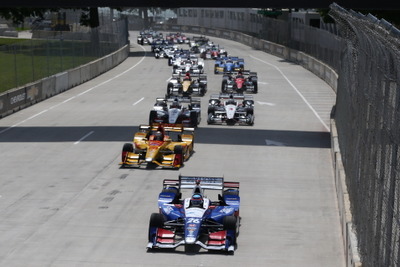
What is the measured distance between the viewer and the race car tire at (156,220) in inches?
642

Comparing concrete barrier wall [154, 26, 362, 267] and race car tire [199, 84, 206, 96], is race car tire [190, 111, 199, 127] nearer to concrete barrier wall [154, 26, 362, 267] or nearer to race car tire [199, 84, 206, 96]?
concrete barrier wall [154, 26, 362, 267]

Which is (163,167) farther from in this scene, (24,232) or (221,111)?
(221,111)

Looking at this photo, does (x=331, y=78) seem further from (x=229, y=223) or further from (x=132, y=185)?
(x=229, y=223)

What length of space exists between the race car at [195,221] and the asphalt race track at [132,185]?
0.24 meters

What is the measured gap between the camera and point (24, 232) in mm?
17812

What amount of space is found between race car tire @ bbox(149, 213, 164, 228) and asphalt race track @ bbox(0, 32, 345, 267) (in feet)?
1.74

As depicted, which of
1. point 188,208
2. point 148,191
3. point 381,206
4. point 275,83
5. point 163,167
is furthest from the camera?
point 275,83

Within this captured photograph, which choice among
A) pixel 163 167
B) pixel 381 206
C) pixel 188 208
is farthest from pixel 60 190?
pixel 381 206

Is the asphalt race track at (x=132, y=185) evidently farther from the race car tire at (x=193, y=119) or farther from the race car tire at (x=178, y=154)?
the race car tire at (x=193, y=119)

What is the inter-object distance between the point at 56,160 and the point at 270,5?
10292 mm

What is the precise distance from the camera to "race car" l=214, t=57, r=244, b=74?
55.3 m

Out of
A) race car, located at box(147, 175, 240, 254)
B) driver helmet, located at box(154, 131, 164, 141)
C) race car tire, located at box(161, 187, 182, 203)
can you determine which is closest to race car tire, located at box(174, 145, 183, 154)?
driver helmet, located at box(154, 131, 164, 141)

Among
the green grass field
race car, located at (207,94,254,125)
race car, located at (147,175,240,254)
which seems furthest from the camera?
the green grass field

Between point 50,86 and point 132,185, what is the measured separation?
22.4 meters
